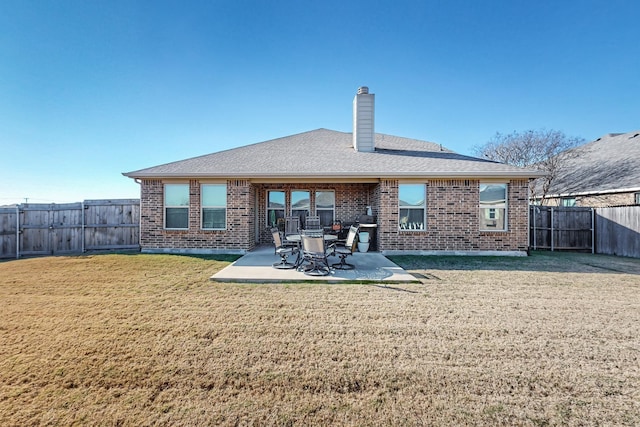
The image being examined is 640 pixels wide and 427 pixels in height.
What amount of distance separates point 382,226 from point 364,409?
7.62m

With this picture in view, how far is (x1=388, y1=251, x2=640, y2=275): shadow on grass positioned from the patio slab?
2.74 ft

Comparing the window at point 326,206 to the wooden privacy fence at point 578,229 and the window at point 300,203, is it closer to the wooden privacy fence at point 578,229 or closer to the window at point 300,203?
the window at point 300,203

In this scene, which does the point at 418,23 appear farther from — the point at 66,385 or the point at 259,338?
the point at 66,385

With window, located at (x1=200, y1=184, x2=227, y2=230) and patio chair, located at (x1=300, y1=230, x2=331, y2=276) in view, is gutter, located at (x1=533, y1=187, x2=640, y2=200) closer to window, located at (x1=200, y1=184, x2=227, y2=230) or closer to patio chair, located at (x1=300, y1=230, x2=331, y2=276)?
patio chair, located at (x1=300, y1=230, x2=331, y2=276)

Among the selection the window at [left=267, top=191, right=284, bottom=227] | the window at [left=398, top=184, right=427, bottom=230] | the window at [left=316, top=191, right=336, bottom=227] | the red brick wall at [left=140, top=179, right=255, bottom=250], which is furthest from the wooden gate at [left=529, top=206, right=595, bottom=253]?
the red brick wall at [left=140, top=179, right=255, bottom=250]

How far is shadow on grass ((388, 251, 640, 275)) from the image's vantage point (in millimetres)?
7278

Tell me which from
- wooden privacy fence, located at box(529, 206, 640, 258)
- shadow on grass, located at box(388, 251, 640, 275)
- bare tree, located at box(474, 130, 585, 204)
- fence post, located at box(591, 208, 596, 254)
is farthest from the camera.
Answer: bare tree, located at box(474, 130, 585, 204)

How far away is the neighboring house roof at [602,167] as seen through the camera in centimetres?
1273

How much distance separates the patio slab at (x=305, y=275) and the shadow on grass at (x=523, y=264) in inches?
32.9

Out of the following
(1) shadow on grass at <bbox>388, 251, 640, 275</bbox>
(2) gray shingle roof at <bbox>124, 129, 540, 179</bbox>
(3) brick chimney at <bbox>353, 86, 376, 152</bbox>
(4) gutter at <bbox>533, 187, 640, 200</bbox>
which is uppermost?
(3) brick chimney at <bbox>353, 86, 376, 152</bbox>

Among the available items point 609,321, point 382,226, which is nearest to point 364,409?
point 609,321

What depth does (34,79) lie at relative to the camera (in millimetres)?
10555

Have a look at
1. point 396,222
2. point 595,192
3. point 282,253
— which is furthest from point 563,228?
point 282,253

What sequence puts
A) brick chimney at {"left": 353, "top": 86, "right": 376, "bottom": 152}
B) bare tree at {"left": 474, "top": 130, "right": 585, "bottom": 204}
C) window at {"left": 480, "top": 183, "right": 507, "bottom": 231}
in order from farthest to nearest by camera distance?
bare tree at {"left": 474, "top": 130, "right": 585, "bottom": 204} < brick chimney at {"left": 353, "top": 86, "right": 376, "bottom": 152} < window at {"left": 480, "top": 183, "right": 507, "bottom": 231}
